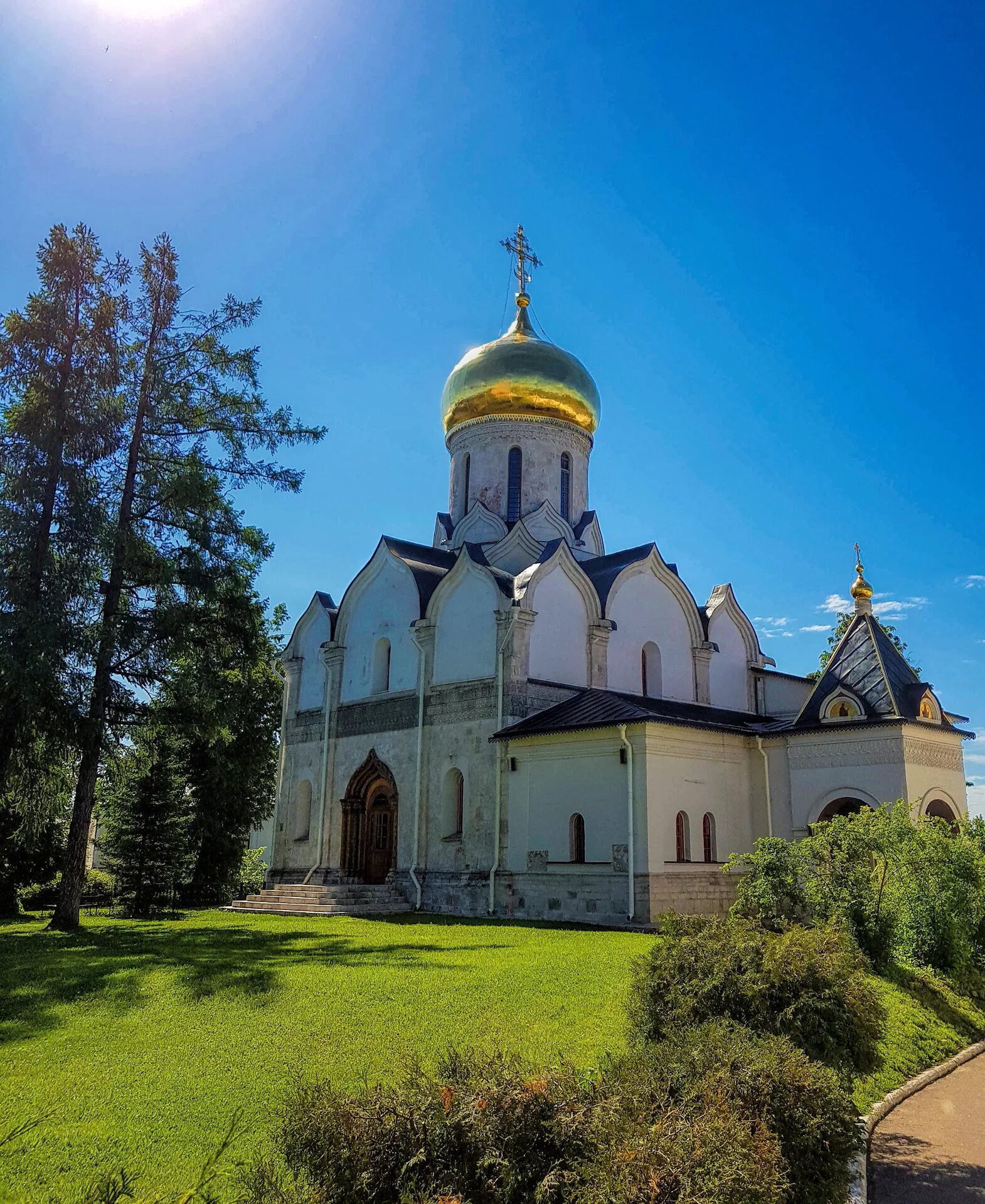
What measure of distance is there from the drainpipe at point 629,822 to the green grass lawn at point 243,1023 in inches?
83.5

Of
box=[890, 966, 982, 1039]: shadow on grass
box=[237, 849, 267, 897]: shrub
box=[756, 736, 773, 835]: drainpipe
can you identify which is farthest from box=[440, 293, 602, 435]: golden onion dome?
box=[890, 966, 982, 1039]: shadow on grass

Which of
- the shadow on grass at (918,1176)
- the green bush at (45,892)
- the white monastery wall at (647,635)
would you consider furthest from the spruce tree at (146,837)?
the shadow on grass at (918,1176)

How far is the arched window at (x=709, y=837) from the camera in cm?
1681

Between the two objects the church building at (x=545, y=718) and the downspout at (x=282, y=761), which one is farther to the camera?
the downspout at (x=282, y=761)

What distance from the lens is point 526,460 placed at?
77.4ft

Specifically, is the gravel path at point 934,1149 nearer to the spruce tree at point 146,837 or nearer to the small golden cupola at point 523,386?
the spruce tree at point 146,837

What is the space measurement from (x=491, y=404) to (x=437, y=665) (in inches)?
290

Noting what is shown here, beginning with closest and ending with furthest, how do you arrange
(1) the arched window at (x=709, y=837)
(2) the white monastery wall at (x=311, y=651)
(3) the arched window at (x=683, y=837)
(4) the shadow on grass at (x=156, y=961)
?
(4) the shadow on grass at (x=156, y=961)
(3) the arched window at (x=683, y=837)
(1) the arched window at (x=709, y=837)
(2) the white monastery wall at (x=311, y=651)

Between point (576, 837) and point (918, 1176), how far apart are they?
1101cm

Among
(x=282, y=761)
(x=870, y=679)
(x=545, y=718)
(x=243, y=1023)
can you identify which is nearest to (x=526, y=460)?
(x=545, y=718)

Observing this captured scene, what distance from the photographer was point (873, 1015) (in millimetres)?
6270

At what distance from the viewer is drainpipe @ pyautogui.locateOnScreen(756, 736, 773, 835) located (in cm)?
1762

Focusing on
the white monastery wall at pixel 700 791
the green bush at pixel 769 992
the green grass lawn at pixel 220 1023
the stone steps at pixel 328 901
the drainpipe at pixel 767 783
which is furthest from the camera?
the stone steps at pixel 328 901

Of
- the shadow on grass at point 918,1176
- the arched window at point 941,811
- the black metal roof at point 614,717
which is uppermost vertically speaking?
the black metal roof at point 614,717
